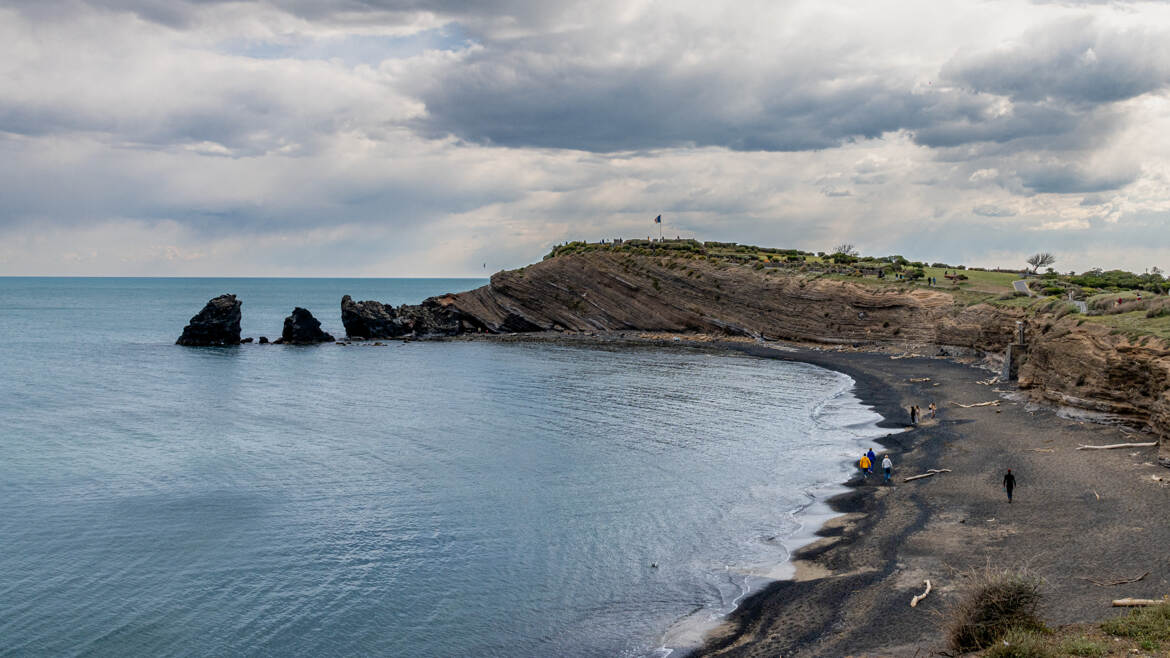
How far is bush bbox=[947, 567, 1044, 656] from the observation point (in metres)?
15.8

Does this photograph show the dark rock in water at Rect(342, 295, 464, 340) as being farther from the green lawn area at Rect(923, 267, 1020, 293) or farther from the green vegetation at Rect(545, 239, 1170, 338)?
the green lawn area at Rect(923, 267, 1020, 293)

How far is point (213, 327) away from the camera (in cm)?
9356

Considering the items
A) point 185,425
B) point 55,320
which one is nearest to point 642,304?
point 185,425

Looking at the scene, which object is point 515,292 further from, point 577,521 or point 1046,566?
point 1046,566

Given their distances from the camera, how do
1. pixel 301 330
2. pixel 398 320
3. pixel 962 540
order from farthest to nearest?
pixel 398 320
pixel 301 330
pixel 962 540

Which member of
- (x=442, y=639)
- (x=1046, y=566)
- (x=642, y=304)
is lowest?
(x=442, y=639)

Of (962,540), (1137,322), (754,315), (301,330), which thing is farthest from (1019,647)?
(301,330)

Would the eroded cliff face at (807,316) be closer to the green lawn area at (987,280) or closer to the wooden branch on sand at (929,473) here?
the green lawn area at (987,280)

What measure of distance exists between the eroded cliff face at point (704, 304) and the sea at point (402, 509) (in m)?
21.7

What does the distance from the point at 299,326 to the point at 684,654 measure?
8860 cm

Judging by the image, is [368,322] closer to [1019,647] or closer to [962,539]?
[962,539]

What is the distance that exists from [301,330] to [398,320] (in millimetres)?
13434

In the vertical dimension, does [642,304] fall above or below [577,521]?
above

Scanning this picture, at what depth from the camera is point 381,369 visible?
7612cm
